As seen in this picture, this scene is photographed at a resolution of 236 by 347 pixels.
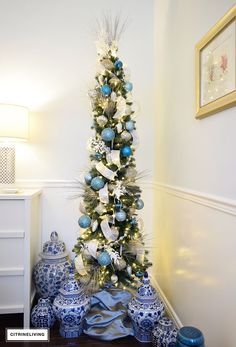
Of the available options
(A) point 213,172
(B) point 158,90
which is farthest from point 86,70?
(A) point 213,172

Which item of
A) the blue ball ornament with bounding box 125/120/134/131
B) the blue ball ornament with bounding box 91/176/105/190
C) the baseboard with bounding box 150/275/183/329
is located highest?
the blue ball ornament with bounding box 125/120/134/131

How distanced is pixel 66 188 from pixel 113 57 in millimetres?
1178

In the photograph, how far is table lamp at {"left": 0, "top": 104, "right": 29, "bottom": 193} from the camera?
1.87 metres

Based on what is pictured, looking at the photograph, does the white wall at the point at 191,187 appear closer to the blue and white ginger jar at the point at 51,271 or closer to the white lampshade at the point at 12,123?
the blue and white ginger jar at the point at 51,271

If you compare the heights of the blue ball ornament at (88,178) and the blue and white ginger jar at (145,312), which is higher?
the blue ball ornament at (88,178)

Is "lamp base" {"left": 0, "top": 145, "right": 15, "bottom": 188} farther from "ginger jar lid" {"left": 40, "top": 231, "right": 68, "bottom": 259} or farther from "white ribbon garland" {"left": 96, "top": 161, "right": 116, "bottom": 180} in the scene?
"white ribbon garland" {"left": 96, "top": 161, "right": 116, "bottom": 180}

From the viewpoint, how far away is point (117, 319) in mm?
1724

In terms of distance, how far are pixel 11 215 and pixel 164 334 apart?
3.96ft

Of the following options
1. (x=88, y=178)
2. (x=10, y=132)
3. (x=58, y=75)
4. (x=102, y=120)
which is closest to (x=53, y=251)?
(x=88, y=178)

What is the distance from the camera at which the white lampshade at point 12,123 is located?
1.87 m

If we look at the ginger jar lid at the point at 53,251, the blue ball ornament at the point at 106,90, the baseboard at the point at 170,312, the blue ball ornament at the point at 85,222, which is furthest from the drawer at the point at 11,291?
the blue ball ornament at the point at 106,90

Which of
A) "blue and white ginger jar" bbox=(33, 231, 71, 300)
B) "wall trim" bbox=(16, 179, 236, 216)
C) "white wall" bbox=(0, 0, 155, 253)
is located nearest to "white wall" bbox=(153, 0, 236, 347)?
"wall trim" bbox=(16, 179, 236, 216)

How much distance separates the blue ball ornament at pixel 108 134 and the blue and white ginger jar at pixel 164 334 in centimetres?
115

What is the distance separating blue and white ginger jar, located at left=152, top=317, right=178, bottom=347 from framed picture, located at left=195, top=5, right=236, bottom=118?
119 centimetres
